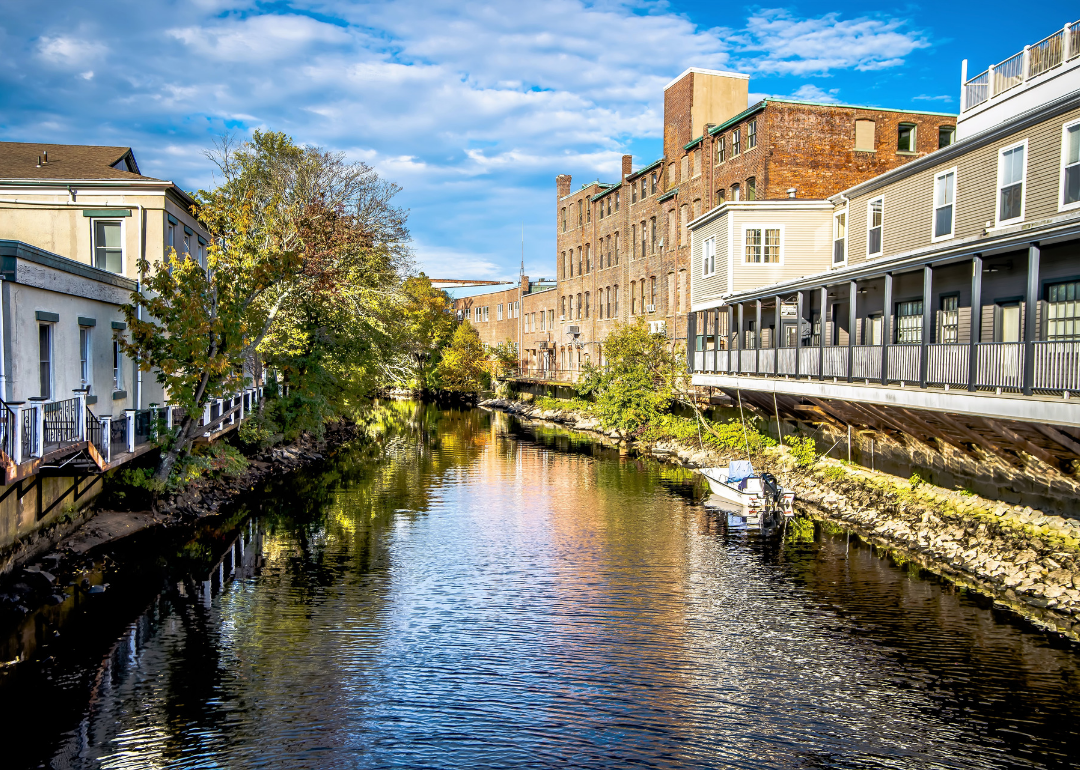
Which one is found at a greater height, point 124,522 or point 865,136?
point 865,136

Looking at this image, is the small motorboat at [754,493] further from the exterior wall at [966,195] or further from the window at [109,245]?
the window at [109,245]

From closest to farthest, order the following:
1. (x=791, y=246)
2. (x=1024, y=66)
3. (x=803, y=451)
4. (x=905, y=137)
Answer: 1. (x=1024, y=66)
2. (x=803, y=451)
3. (x=791, y=246)
4. (x=905, y=137)

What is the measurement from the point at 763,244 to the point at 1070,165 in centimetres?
1580

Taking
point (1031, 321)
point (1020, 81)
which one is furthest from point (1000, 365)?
point (1020, 81)

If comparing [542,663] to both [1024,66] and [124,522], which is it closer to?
[124,522]

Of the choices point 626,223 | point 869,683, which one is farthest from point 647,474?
point 626,223

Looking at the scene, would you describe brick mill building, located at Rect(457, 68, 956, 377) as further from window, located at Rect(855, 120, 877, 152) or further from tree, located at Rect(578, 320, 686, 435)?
tree, located at Rect(578, 320, 686, 435)

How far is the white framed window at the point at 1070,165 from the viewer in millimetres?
18766

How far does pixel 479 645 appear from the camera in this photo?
49.1ft

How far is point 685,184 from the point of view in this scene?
4875 cm

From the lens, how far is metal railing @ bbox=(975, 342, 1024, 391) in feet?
53.0

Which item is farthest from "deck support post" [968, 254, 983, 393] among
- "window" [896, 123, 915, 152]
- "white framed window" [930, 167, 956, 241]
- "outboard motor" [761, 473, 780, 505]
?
"window" [896, 123, 915, 152]

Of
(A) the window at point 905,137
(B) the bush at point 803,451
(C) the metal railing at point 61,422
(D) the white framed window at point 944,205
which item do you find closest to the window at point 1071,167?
(D) the white framed window at point 944,205

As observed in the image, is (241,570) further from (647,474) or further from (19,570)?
(647,474)
